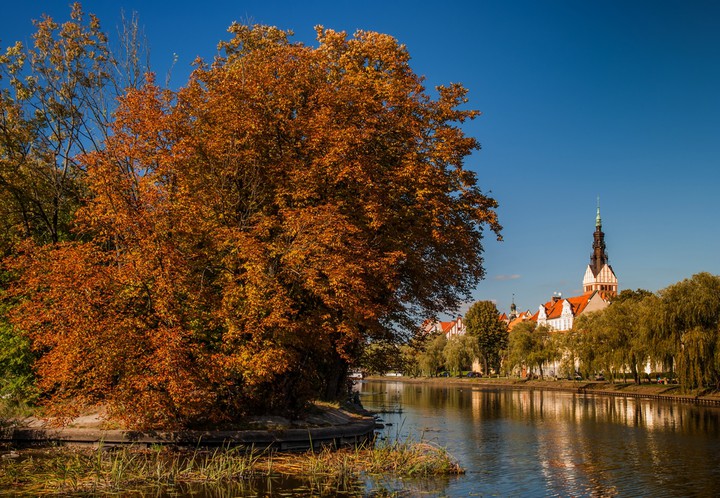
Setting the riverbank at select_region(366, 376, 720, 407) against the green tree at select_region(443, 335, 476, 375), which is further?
the green tree at select_region(443, 335, 476, 375)

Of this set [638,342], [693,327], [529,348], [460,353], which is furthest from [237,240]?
[460,353]

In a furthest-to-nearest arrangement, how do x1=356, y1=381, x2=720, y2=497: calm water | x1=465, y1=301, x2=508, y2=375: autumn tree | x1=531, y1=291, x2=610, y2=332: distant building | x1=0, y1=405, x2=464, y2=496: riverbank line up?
x1=531, y1=291, x2=610, y2=332: distant building, x1=465, y1=301, x2=508, y2=375: autumn tree, x1=356, y1=381, x2=720, y2=497: calm water, x1=0, y1=405, x2=464, y2=496: riverbank

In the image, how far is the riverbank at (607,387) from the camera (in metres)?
57.2

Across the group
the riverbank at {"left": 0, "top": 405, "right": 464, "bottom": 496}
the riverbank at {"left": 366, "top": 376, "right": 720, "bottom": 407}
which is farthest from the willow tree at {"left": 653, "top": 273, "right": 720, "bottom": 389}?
the riverbank at {"left": 0, "top": 405, "right": 464, "bottom": 496}

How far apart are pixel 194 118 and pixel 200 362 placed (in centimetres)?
1162

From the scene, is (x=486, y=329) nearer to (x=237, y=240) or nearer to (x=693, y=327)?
(x=693, y=327)

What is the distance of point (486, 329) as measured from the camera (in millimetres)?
121375

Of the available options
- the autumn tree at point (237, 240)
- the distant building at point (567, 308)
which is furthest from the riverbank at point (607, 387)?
the distant building at point (567, 308)

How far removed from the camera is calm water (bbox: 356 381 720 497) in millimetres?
19688

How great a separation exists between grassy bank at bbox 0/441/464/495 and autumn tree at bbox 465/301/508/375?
100 meters

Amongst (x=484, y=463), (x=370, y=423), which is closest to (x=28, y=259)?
(x=370, y=423)

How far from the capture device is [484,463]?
2416 centimetres

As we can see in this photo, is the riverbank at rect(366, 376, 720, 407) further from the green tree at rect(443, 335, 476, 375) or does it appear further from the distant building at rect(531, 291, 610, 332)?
the distant building at rect(531, 291, 610, 332)

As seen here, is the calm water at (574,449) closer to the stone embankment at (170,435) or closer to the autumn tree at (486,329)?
the stone embankment at (170,435)
